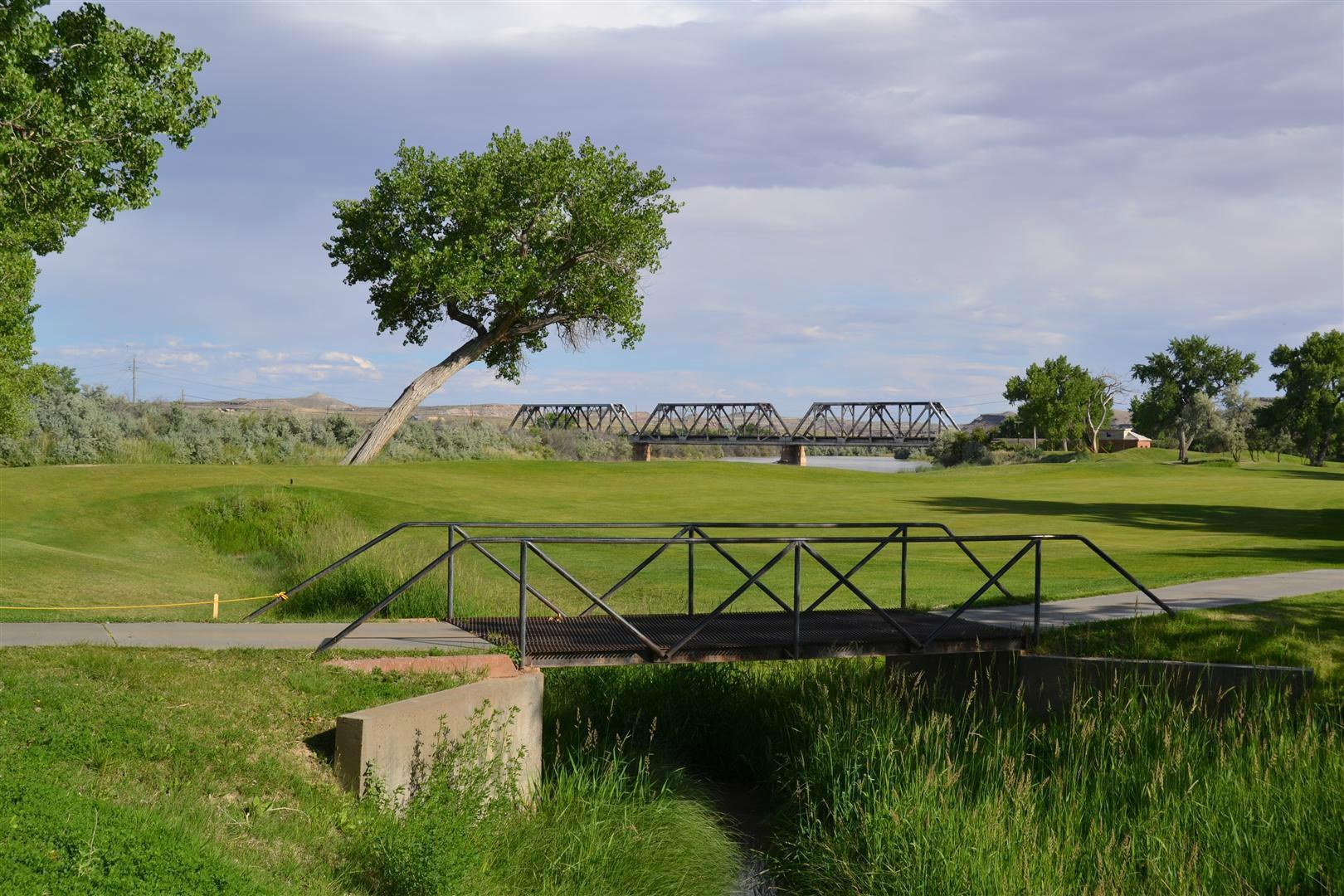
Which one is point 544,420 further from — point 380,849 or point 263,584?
point 380,849

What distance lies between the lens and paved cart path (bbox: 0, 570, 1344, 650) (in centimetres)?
860

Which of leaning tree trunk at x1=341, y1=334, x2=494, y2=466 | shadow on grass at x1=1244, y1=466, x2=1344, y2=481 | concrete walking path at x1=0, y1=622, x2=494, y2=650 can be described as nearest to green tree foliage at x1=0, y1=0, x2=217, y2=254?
concrete walking path at x1=0, y1=622, x2=494, y2=650

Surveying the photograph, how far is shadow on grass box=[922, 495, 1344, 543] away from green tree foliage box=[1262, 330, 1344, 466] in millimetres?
50243

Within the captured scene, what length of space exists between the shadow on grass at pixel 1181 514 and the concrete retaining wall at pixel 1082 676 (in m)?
15.4

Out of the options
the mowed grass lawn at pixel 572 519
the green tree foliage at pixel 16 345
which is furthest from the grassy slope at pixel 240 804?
the green tree foliage at pixel 16 345

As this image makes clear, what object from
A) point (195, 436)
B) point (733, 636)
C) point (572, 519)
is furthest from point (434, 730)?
point (195, 436)

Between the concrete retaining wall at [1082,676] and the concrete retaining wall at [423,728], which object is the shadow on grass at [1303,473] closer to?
the concrete retaining wall at [1082,676]

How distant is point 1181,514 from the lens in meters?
29.7

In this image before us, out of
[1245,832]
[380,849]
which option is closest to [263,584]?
[380,849]

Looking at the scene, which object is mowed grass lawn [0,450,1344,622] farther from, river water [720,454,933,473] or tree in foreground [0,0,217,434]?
river water [720,454,933,473]

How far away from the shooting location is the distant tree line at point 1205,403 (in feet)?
251

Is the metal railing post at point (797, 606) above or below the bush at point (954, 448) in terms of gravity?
below

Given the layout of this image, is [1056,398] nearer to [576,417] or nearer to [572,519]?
[576,417]

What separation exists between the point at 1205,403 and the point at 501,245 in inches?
2802
